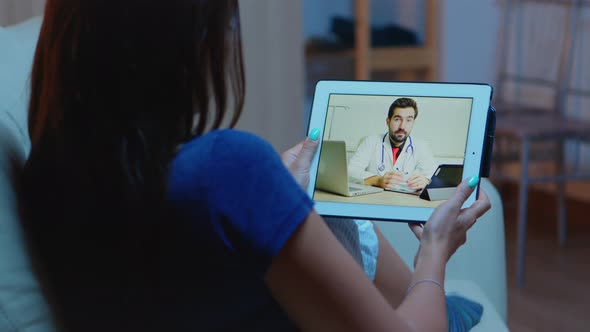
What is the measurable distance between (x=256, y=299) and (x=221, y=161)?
17 cm

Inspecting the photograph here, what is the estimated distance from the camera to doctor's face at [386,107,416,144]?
97cm

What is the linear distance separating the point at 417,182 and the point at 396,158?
0.13 ft

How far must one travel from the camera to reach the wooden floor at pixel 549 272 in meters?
2.12

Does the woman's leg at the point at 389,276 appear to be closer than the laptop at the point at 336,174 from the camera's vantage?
No

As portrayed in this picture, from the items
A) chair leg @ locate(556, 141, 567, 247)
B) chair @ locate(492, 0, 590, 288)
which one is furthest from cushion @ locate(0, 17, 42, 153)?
chair leg @ locate(556, 141, 567, 247)

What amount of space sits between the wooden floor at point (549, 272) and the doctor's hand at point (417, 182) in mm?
1267

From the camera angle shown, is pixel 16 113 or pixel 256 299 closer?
pixel 256 299

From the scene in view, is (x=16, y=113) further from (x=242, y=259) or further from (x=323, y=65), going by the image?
(x=323, y=65)

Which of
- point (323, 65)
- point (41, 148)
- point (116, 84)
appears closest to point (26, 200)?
point (41, 148)

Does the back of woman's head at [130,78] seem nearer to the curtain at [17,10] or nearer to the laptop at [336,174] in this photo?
the laptop at [336,174]

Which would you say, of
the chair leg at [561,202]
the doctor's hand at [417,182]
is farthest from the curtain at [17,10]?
the chair leg at [561,202]

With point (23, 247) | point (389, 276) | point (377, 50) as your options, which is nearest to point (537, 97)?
point (377, 50)

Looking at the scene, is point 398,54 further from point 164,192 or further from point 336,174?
point 164,192

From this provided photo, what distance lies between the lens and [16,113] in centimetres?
94
